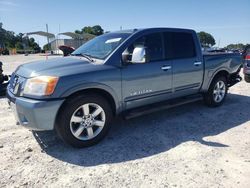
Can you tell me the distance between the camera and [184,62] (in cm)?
488

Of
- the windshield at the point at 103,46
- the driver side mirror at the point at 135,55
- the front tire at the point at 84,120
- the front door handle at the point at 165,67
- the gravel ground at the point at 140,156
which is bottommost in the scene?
the gravel ground at the point at 140,156

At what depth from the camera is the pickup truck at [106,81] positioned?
11.1 feet

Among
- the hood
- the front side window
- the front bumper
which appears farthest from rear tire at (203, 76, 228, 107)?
the front bumper

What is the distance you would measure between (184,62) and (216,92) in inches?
59.6

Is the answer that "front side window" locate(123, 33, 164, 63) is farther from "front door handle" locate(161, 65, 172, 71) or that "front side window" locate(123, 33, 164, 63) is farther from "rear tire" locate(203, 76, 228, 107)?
"rear tire" locate(203, 76, 228, 107)

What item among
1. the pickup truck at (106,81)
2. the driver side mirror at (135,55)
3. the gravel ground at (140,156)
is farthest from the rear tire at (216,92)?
the driver side mirror at (135,55)

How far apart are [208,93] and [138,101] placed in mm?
2222

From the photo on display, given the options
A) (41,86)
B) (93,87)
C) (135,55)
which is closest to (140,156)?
(93,87)

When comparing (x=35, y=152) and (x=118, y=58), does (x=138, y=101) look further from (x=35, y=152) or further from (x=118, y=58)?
(x=35, y=152)

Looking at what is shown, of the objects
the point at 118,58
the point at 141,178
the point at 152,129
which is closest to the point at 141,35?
the point at 118,58

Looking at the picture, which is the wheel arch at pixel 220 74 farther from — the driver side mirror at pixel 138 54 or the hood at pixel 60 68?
the hood at pixel 60 68

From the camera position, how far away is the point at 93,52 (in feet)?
14.7

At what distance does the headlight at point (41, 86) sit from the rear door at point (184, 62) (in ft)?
7.62

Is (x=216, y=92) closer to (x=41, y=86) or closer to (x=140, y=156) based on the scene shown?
(x=140, y=156)
